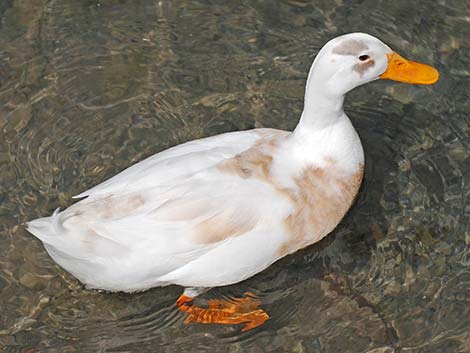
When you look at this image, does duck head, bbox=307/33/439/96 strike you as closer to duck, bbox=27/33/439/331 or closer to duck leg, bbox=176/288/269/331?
duck, bbox=27/33/439/331

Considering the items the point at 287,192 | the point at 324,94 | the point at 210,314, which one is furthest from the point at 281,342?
the point at 324,94

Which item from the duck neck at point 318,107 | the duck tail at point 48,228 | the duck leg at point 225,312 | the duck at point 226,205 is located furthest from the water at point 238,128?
the duck neck at point 318,107

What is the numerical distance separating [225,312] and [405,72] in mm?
1260

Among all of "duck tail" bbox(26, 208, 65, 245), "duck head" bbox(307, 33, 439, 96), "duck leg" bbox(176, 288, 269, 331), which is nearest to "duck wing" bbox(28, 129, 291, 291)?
"duck tail" bbox(26, 208, 65, 245)

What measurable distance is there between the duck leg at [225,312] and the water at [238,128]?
0.03 m

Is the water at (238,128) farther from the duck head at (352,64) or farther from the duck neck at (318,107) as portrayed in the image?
the duck head at (352,64)

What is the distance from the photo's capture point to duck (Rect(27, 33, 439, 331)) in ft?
12.0

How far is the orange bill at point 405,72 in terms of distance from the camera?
3.89 m

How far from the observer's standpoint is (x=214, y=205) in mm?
3717

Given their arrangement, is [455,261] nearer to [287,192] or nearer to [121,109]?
[287,192]

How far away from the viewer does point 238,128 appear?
4.70 meters

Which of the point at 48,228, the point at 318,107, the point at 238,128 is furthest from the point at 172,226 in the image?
the point at 238,128

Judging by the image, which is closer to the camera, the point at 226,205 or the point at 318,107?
the point at 226,205

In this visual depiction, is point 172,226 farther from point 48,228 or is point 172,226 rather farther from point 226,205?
point 48,228
